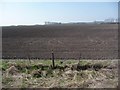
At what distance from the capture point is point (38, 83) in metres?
→ 10.5

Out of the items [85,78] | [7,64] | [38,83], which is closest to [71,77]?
[85,78]

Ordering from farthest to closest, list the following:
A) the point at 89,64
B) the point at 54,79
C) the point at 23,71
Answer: the point at 89,64 → the point at 23,71 → the point at 54,79

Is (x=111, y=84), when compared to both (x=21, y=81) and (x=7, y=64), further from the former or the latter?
(x=7, y=64)

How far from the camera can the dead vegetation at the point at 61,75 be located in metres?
10.3

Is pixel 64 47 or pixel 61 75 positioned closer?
pixel 61 75

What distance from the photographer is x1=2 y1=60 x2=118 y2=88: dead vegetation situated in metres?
10.3

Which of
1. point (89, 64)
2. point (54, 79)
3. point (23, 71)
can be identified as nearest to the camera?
point (54, 79)

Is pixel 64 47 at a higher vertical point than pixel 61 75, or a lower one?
higher

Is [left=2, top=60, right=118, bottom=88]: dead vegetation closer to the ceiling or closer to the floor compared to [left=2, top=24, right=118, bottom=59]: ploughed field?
closer to the floor

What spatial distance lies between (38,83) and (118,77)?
→ 321 centimetres

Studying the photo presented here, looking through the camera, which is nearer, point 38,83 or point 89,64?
point 38,83

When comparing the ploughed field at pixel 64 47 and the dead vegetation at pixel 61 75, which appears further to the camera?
the ploughed field at pixel 64 47

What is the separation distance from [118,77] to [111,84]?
39.0 inches

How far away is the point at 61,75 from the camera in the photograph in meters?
11.6
